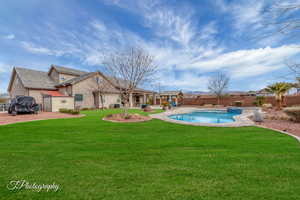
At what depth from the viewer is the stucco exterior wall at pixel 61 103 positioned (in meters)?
Result: 17.7

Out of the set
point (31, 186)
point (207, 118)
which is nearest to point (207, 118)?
point (207, 118)

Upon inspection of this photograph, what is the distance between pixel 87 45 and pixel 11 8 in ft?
22.7

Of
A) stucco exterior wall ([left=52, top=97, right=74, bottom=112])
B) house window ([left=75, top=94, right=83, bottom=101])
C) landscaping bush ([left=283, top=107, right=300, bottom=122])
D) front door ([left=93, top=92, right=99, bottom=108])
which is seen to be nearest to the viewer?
landscaping bush ([left=283, top=107, right=300, bottom=122])

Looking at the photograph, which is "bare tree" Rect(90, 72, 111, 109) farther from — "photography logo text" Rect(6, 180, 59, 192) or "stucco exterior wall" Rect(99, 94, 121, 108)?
"photography logo text" Rect(6, 180, 59, 192)

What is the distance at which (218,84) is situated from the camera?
3061 centimetres

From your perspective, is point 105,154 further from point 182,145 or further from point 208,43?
point 208,43

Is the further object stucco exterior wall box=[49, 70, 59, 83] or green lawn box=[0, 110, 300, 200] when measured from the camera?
stucco exterior wall box=[49, 70, 59, 83]

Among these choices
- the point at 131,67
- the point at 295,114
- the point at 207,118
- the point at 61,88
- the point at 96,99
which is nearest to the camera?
the point at 295,114

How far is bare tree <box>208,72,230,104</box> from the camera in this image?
30.0 metres

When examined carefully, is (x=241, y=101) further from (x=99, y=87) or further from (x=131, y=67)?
(x=99, y=87)

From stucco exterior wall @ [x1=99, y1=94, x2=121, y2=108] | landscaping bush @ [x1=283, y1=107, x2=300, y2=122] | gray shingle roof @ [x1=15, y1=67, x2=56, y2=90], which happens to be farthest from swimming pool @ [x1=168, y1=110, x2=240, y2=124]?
gray shingle roof @ [x1=15, y1=67, x2=56, y2=90]

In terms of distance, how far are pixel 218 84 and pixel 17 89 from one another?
127ft

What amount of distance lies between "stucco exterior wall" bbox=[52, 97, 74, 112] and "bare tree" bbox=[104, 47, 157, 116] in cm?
1057

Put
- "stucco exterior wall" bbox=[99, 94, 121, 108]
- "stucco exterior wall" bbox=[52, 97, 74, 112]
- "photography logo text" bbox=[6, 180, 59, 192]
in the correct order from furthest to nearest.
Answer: "stucco exterior wall" bbox=[99, 94, 121, 108], "stucco exterior wall" bbox=[52, 97, 74, 112], "photography logo text" bbox=[6, 180, 59, 192]
